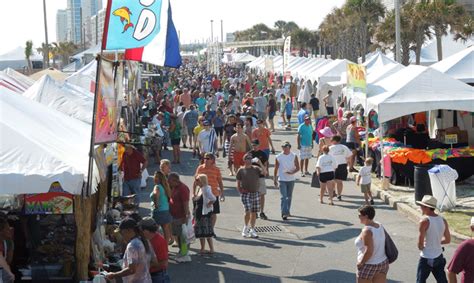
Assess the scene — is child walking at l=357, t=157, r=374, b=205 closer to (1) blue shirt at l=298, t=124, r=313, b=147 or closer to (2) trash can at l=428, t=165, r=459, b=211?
(2) trash can at l=428, t=165, r=459, b=211

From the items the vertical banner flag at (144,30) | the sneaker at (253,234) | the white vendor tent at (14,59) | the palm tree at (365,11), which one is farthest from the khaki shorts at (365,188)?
the white vendor tent at (14,59)

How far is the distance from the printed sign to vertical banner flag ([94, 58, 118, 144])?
2.87 feet

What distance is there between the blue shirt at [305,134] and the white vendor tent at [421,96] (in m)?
1.72

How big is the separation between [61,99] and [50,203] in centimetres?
669

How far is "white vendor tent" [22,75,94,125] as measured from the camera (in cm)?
1504

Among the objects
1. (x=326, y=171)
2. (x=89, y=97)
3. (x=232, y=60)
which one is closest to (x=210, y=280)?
(x=326, y=171)

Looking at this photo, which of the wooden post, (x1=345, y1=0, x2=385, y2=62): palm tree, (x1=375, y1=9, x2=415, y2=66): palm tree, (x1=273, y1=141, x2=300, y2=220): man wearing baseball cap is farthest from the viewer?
(x1=345, y1=0, x2=385, y2=62): palm tree

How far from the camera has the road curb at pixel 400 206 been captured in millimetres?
12875

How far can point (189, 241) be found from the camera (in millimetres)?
11586

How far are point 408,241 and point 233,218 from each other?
12.1ft

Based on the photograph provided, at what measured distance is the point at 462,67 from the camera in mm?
22547

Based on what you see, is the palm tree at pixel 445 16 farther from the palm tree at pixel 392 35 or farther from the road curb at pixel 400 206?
the road curb at pixel 400 206

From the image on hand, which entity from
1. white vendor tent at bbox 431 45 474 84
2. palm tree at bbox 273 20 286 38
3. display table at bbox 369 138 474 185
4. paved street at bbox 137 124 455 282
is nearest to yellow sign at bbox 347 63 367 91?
display table at bbox 369 138 474 185

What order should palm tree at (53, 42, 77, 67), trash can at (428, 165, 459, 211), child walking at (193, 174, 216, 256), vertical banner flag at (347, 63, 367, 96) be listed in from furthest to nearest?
palm tree at (53, 42, 77, 67)
vertical banner flag at (347, 63, 367, 96)
trash can at (428, 165, 459, 211)
child walking at (193, 174, 216, 256)
